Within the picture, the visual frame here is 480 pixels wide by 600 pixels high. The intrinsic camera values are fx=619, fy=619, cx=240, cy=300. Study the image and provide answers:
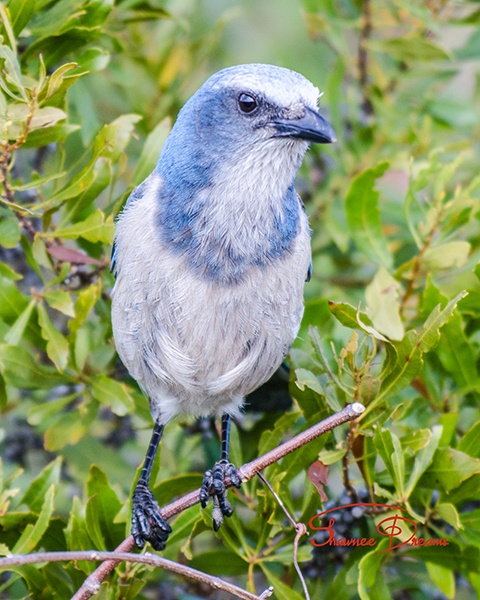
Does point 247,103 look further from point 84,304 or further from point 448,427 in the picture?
point 448,427

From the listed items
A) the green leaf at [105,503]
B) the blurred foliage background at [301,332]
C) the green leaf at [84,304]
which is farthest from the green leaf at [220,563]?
the green leaf at [84,304]

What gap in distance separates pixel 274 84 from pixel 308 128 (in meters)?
0.20

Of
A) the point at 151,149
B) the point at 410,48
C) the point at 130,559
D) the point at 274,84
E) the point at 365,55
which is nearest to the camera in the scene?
the point at 130,559

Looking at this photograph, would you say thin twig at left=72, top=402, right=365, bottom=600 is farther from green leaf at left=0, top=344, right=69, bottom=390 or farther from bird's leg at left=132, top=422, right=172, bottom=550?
green leaf at left=0, top=344, right=69, bottom=390

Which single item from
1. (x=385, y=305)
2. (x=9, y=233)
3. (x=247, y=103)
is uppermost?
(x=247, y=103)

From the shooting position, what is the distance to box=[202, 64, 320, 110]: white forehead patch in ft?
7.08

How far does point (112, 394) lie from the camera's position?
Answer: 95.4 inches

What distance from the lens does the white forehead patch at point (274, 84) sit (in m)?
2.16

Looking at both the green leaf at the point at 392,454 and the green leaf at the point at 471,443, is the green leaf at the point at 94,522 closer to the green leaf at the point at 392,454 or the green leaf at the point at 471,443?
the green leaf at the point at 392,454

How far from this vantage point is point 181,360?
2.35m

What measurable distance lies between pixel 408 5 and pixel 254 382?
76.8 inches

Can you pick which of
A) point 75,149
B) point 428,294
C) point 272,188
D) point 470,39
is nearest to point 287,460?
point 428,294

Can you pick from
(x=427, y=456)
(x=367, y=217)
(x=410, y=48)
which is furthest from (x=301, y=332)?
(x=410, y=48)

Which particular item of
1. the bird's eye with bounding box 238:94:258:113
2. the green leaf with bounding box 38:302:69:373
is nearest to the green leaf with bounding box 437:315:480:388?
the bird's eye with bounding box 238:94:258:113
